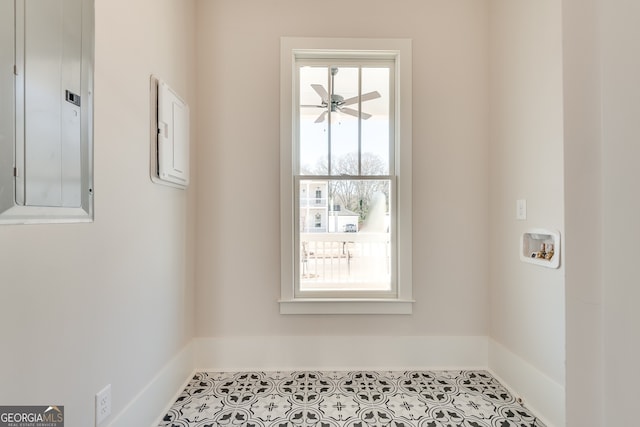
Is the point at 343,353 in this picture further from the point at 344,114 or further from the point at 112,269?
the point at 344,114

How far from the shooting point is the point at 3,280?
2.74 ft

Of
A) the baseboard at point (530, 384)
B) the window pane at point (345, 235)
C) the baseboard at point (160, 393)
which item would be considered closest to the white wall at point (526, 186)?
the baseboard at point (530, 384)

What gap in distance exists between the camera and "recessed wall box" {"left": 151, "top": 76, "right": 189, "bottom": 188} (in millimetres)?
1573

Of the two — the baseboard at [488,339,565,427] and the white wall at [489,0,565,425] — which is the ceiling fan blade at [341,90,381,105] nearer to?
the white wall at [489,0,565,425]

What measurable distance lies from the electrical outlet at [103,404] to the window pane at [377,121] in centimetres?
188

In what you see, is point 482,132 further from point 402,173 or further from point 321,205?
point 321,205

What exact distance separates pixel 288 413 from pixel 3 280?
1.42 meters

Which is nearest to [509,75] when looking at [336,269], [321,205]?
[321,205]

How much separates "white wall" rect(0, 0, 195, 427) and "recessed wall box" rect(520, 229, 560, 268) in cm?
211

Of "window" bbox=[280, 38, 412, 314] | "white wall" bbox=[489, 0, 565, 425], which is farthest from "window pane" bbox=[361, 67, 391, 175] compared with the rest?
"white wall" bbox=[489, 0, 565, 425]

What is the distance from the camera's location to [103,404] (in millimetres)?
1197

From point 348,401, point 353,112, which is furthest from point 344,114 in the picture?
point 348,401

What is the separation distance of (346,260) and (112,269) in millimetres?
1456

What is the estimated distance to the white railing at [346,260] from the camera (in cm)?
223
